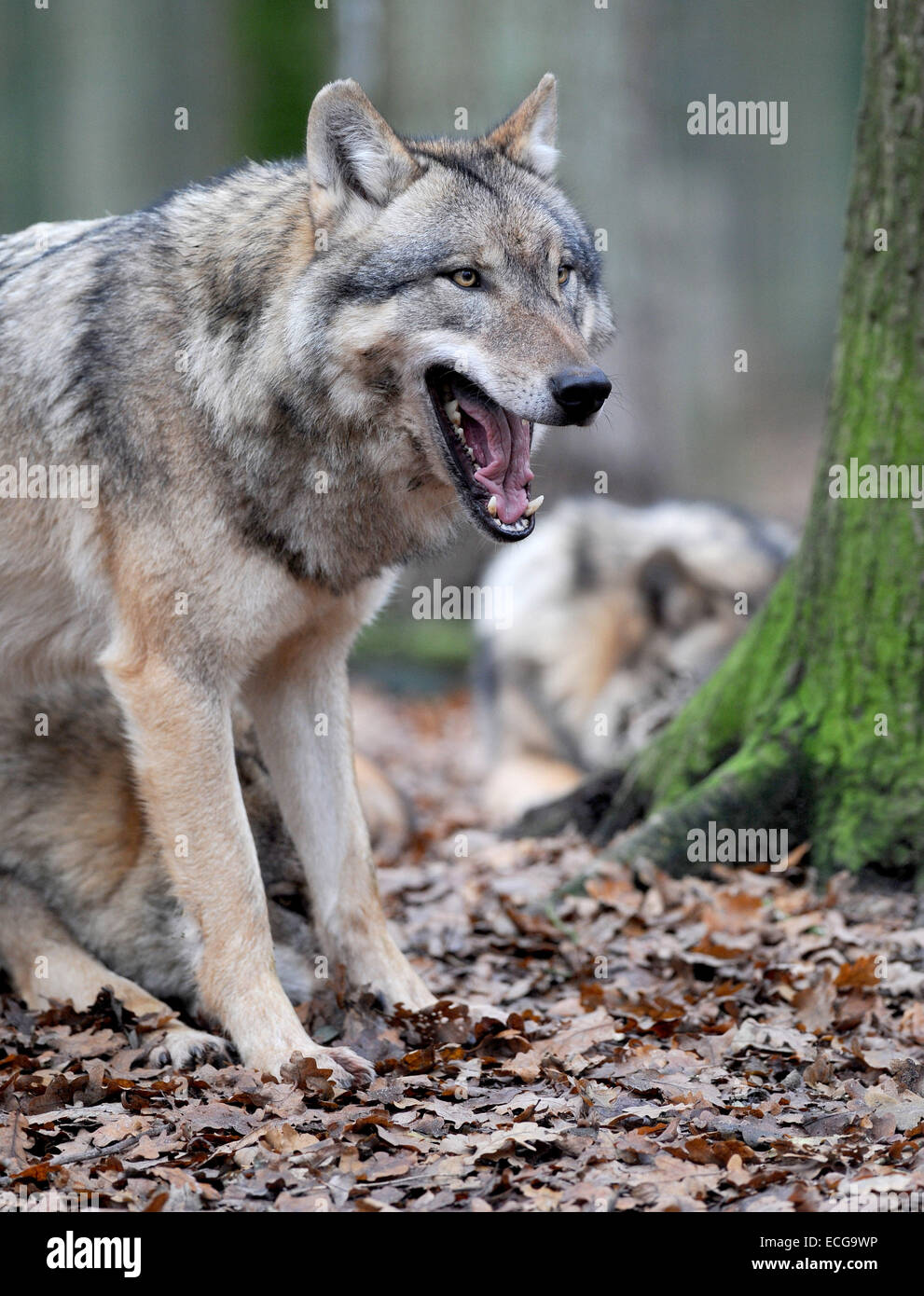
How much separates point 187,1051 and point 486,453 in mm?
2077

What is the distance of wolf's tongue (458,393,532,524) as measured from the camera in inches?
158

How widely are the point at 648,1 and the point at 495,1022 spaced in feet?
40.9

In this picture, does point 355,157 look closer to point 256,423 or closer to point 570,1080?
point 256,423

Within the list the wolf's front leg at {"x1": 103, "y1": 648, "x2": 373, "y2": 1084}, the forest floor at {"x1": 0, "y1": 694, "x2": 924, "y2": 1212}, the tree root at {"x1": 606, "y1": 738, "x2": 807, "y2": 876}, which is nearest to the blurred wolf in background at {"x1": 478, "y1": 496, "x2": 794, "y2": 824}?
the tree root at {"x1": 606, "y1": 738, "x2": 807, "y2": 876}

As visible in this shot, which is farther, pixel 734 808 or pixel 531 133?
pixel 734 808

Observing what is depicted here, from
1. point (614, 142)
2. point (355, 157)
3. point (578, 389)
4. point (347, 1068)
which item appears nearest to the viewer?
point (578, 389)

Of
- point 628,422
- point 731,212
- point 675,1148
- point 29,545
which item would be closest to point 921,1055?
point 675,1148

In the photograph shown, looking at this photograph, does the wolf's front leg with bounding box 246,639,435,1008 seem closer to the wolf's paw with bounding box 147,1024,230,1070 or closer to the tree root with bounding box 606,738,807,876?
the wolf's paw with bounding box 147,1024,230,1070

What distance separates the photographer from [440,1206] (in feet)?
9.53

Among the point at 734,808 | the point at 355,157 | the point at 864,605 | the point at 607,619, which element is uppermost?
the point at 355,157

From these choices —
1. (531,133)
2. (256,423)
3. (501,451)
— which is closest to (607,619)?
(531,133)

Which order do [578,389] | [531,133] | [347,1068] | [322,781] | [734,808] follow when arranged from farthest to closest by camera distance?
[734,808]
[322,781]
[531,133]
[347,1068]
[578,389]

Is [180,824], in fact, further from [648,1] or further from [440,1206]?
[648,1]

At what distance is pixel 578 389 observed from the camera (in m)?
3.72
